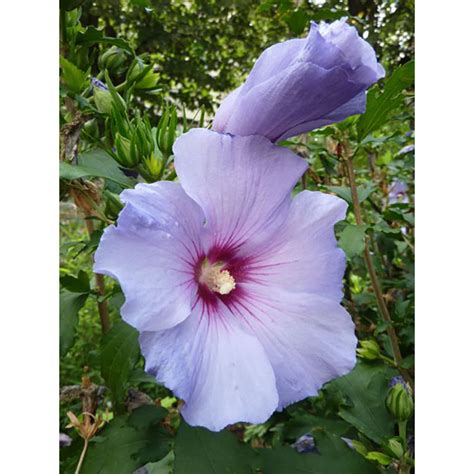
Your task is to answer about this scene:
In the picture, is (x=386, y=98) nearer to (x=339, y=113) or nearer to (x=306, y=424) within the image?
(x=339, y=113)

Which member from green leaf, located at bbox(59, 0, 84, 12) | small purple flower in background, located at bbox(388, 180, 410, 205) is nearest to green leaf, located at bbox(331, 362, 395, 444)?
green leaf, located at bbox(59, 0, 84, 12)

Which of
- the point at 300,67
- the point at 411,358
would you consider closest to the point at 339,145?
the point at 411,358

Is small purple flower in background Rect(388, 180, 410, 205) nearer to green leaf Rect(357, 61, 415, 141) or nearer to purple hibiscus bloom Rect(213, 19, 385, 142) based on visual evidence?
green leaf Rect(357, 61, 415, 141)

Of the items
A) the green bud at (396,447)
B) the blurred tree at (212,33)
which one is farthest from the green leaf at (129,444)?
the blurred tree at (212,33)

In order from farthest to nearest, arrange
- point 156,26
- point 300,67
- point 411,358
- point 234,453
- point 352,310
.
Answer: point 156,26 → point 352,310 → point 411,358 → point 234,453 → point 300,67

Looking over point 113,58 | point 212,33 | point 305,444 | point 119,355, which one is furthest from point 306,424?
point 212,33

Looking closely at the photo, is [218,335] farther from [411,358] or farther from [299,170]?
[411,358]

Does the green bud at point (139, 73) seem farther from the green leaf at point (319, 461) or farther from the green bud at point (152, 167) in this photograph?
the green leaf at point (319, 461)
